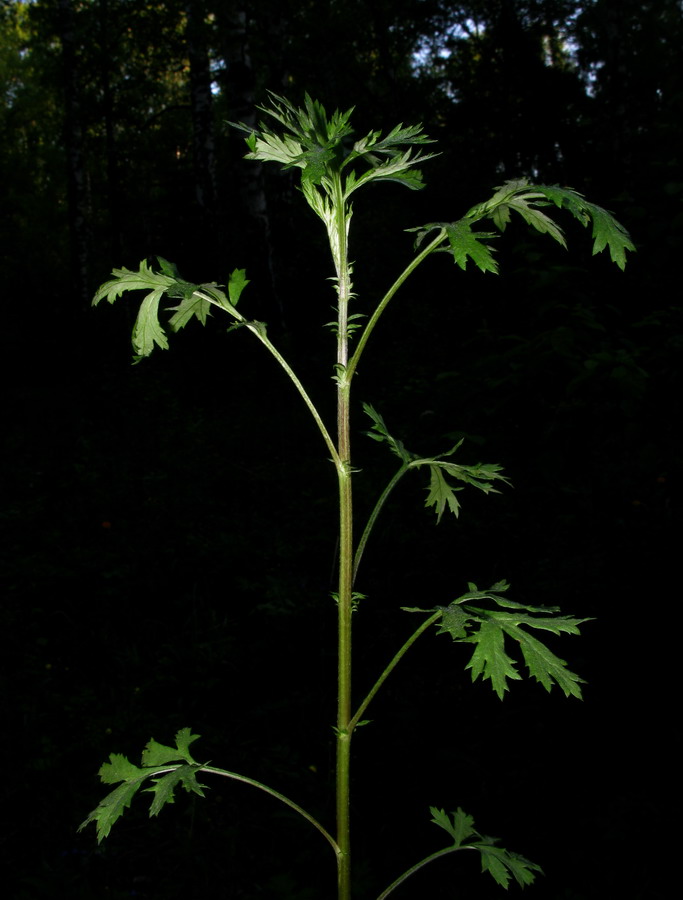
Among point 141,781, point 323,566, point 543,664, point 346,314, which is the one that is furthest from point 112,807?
point 323,566

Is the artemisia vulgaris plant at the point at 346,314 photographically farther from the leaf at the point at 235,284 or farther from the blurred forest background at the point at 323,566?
the blurred forest background at the point at 323,566

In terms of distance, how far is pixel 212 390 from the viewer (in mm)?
8852

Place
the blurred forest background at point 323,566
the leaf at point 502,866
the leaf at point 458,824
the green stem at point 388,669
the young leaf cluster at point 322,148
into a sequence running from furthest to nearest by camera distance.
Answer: the blurred forest background at point 323,566
the leaf at point 458,824
the leaf at point 502,866
the green stem at point 388,669
the young leaf cluster at point 322,148

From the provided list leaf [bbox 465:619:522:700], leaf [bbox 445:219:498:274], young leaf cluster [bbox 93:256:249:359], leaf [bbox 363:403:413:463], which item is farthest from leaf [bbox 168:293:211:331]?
leaf [bbox 465:619:522:700]

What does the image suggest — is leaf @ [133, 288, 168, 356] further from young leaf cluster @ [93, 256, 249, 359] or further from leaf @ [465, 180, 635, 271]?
leaf @ [465, 180, 635, 271]

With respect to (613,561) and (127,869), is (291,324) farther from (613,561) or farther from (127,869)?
(127,869)

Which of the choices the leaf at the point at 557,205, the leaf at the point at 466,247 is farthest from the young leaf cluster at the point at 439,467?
the leaf at the point at 557,205

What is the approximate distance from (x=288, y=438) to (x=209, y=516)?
1.91 m

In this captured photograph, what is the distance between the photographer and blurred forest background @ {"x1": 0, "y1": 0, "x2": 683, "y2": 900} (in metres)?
3.06

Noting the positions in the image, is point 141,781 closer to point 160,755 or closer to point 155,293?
point 160,755

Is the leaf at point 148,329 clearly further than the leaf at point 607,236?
Yes

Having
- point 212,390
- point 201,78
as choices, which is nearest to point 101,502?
point 212,390

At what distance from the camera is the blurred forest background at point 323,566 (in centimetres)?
306

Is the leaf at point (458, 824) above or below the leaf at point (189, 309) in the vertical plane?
below
